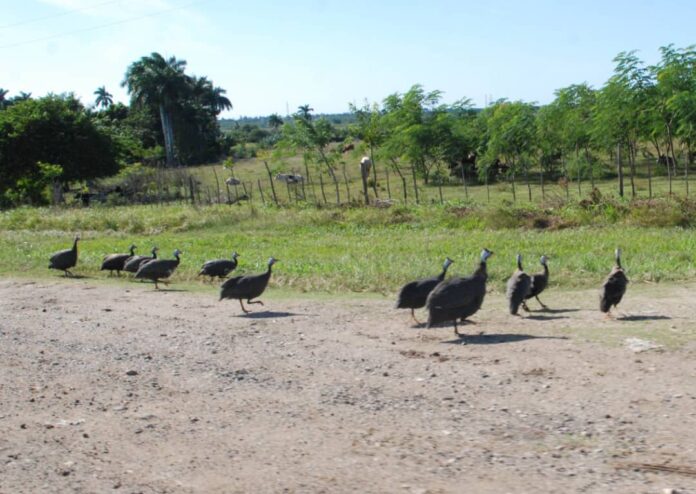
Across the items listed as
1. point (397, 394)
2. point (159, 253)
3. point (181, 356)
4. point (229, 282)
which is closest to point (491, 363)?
point (397, 394)

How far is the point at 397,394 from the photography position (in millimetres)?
9305

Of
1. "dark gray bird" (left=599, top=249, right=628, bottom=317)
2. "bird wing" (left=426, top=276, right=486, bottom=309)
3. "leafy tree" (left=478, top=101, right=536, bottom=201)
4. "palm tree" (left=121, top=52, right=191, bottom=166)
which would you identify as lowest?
"dark gray bird" (left=599, top=249, right=628, bottom=317)

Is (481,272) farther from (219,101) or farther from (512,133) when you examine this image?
(219,101)

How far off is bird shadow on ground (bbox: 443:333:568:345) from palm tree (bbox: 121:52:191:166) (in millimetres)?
58228

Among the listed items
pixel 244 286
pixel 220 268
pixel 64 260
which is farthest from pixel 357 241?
pixel 244 286

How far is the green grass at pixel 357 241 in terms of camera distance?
55.8 ft

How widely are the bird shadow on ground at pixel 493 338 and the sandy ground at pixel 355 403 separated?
4 cm

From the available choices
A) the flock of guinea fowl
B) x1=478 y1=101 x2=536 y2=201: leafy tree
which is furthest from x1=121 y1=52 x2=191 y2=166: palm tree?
the flock of guinea fowl

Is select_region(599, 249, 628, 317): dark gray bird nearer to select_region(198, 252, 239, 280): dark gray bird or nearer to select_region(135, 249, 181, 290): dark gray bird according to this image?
select_region(198, 252, 239, 280): dark gray bird

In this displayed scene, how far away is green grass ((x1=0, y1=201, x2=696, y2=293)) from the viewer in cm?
1702

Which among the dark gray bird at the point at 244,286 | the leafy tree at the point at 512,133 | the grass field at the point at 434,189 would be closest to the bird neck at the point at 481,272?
the dark gray bird at the point at 244,286

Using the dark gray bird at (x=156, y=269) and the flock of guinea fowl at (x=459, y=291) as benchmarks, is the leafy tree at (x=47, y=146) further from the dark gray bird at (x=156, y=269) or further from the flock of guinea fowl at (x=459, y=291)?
the flock of guinea fowl at (x=459, y=291)

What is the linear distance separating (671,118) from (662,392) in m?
30.5

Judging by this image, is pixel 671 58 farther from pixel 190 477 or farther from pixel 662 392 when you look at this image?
pixel 190 477
